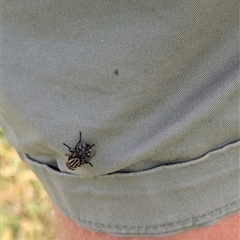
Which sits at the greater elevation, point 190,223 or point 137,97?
point 137,97

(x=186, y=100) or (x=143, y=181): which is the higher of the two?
(x=186, y=100)

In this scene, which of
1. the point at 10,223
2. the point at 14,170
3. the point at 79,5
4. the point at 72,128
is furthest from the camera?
the point at 14,170

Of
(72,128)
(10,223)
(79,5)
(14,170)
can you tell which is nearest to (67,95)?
(72,128)

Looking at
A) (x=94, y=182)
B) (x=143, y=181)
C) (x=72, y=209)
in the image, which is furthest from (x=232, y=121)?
(x=72, y=209)

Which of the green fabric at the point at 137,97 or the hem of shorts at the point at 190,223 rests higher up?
the green fabric at the point at 137,97

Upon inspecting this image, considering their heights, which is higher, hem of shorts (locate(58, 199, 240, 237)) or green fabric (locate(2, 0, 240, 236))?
green fabric (locate(2, 0, 240, 236))

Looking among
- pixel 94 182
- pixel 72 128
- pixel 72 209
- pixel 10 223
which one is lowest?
pixel 10 223

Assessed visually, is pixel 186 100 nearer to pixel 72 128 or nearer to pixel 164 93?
pixel 164 93

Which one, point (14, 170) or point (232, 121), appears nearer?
point (232, 121)

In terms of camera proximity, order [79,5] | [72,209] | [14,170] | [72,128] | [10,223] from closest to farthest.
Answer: [79,5]
[72,128]
[72,209]
[10,223]
[14,170]
